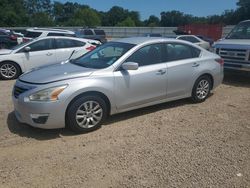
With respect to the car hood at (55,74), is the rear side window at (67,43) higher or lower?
higher

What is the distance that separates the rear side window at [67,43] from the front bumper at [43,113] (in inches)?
239

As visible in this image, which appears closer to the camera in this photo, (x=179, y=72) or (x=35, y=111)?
(x=35, y=111)

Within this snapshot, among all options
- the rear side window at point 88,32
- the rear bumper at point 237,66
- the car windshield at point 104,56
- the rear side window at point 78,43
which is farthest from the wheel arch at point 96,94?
the rear side window at point 88,32

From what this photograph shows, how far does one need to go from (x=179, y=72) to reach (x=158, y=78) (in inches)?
23.9

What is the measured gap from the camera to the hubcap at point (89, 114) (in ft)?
16.6

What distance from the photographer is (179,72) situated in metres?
6.33

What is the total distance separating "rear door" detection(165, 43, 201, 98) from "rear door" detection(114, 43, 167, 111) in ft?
0.59

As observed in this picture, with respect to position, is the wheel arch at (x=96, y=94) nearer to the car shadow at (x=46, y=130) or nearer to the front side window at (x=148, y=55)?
the car shadow at (x=46, y=130)

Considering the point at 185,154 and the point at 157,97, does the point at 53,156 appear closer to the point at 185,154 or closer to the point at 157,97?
the point at 185,154

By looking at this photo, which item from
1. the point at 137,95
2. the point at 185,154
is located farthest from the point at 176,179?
the point at 137,95

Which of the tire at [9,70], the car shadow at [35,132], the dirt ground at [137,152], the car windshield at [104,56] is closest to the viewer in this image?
the dirt ground at [137,152]

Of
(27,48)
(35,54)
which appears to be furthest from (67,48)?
(27,48)

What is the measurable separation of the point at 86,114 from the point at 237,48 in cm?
613

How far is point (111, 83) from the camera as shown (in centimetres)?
533
